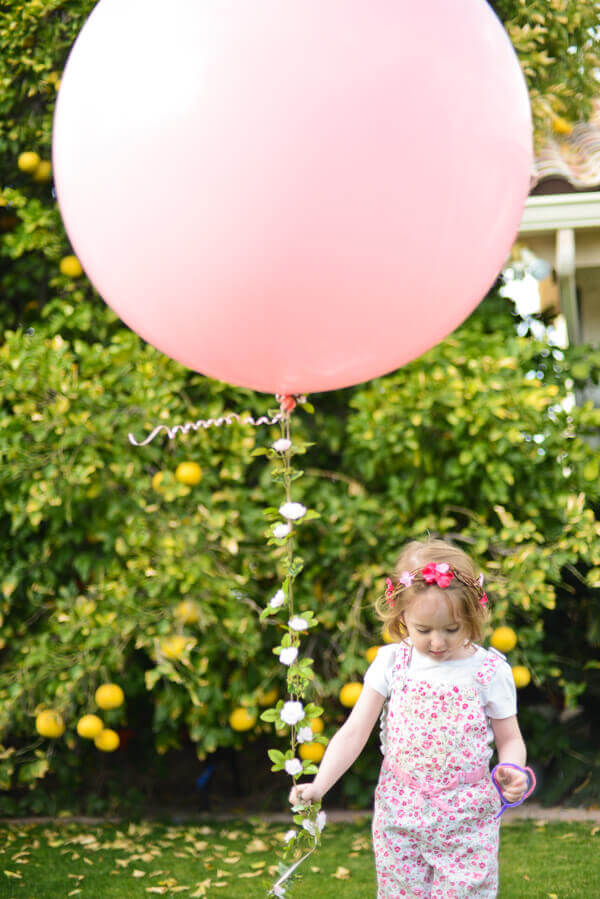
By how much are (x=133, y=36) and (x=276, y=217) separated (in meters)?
0.42

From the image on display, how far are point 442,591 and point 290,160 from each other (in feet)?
3.04

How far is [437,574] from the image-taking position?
1999 millimetres

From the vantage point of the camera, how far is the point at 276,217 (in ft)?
5.34

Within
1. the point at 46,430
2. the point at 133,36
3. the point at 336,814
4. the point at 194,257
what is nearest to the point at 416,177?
the point at 194,257

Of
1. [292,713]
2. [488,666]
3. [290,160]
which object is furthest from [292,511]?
[290,160]

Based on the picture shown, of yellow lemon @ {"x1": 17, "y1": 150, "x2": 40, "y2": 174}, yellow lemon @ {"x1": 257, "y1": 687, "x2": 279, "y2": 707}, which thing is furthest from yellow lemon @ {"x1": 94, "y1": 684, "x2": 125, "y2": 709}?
yellow lemon @ {"x1": 17, "y1": 150, "x2": 40, "y2": 174}

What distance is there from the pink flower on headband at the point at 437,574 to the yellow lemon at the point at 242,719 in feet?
5.51

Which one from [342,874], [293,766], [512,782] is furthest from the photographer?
[342,874]

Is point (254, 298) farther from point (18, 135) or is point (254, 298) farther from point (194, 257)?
point (18, 135)

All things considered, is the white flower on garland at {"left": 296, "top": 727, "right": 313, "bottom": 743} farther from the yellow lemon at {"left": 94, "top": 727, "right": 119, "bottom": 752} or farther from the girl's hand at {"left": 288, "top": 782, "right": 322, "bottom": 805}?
the yellow lemon at {"left": 94, "top": 727, "right": 119, "bottom": 752}

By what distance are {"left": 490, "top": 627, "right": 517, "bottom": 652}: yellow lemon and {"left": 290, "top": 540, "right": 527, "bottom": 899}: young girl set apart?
1.23 meters

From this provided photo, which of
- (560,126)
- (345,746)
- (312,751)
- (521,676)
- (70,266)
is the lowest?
(312,751)

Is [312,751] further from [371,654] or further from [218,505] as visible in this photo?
[218,505]

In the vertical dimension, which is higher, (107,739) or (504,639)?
(504,639)
